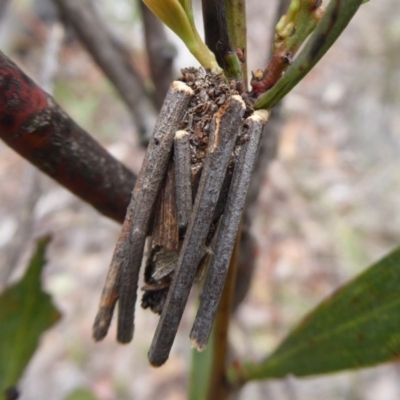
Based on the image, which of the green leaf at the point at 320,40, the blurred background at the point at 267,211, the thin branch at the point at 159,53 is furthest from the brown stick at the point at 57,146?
the blurred background at the point at 267,211

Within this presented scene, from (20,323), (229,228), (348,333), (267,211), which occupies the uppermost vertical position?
(229,228)

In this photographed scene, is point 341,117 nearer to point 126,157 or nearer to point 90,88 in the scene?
point 126,157

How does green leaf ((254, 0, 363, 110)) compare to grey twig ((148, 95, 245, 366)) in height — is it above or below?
above

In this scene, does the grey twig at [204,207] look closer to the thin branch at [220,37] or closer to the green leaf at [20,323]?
the thin branch at [220,37]

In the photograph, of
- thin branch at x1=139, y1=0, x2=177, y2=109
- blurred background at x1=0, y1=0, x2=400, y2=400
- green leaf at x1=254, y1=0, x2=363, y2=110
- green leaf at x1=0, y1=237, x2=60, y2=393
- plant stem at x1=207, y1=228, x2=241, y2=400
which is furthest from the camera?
blurred background at x1=0, y1=0, x2=400, y2=400

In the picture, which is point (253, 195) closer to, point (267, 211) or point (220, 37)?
point (220, 37)

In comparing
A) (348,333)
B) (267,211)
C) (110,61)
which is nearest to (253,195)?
(348,333)

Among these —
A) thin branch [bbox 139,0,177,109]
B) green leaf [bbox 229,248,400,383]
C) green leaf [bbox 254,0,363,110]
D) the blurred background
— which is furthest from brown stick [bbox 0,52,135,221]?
the blurred background

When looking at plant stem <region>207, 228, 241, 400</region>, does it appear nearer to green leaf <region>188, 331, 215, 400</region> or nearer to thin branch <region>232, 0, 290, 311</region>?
green leaf <region>188, 331, 215, 400</region>
